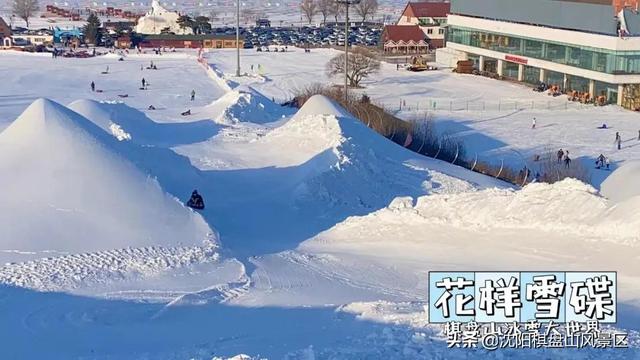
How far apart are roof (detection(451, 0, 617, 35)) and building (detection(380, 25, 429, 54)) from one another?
6922 mm

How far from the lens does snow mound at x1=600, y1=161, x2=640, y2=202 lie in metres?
13.4

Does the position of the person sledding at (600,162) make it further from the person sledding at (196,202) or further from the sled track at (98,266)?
the sled track at (98,266)

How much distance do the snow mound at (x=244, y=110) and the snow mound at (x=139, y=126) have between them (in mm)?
781

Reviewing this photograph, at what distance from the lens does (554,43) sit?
153 feet

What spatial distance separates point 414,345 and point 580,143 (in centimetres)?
2390

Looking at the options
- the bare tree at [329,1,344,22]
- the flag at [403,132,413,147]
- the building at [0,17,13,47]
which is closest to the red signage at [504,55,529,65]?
the flag at [403,132,413,147]

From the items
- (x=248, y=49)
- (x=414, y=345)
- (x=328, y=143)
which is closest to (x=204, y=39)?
(x=248, y=49)

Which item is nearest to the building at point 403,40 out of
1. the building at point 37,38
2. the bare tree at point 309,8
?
the building at point 37,38

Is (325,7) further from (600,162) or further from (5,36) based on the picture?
(600,162)

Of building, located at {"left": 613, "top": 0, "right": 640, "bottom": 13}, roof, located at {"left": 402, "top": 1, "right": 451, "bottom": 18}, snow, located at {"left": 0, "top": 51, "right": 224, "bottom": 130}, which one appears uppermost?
building, located at {"left": 613, "top": 0, "right": 640, "bottom": 13}

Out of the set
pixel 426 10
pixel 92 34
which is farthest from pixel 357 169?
pixel 426 10

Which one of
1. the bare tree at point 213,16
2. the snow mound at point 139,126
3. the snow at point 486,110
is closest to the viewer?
the snow mound at point 139,126

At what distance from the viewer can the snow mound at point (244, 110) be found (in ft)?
89.0

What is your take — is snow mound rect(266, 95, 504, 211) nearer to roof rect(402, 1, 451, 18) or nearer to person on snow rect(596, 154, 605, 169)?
person on snow rect(596, 154, 605, 169)
